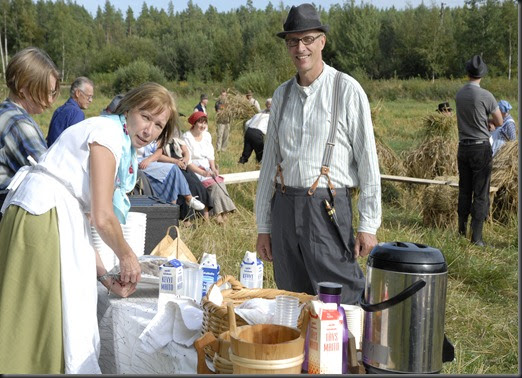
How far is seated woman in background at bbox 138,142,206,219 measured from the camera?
7020mm

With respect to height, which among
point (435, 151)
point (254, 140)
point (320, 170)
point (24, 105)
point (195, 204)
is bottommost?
point (195, 204)

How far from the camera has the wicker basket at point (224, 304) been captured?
2014 millimetres

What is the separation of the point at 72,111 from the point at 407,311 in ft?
15.5

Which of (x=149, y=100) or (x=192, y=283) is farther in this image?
(x=192, y=283)

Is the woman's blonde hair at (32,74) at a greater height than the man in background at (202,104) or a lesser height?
greater

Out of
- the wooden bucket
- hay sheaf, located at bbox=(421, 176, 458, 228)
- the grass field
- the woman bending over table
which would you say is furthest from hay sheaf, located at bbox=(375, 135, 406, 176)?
the wooden bucket

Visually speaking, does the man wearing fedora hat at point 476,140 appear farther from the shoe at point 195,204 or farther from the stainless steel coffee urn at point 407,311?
the stainless steel coffee urn at point 407,311

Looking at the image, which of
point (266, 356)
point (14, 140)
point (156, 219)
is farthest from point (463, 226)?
point (266, 356)

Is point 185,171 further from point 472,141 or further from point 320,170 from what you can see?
point 320,170

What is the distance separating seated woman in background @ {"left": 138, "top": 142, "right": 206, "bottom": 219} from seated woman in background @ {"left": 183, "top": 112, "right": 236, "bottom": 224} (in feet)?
1.29

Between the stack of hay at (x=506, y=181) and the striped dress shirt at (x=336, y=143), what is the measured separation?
5262 mm

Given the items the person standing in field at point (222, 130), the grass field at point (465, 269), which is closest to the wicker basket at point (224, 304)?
the grass field at point (465, 269)

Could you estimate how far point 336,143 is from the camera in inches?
120

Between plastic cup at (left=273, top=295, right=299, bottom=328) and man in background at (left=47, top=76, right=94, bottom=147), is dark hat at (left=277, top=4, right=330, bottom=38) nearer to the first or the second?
plastic cup at (left=273, top=295, right=299, bottom=328)
